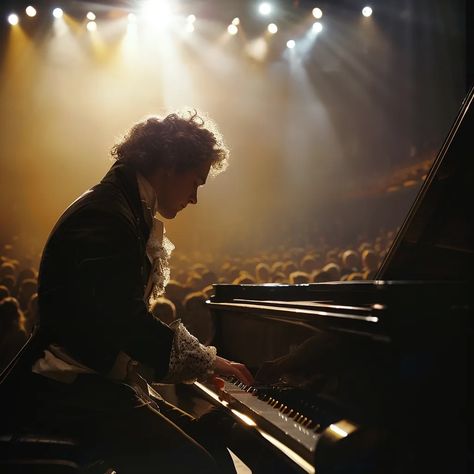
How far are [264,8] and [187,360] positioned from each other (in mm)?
9380

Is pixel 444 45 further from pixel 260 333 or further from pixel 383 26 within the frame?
pixel 260 333

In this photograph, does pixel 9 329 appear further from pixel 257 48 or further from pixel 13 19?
pixel 257 48

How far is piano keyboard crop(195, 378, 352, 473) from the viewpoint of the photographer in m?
1.50

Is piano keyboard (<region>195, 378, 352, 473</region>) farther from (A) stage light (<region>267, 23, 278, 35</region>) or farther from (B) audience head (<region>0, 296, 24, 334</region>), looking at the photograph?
(A) stage light (<region>267, 23, 278, 35</region>)

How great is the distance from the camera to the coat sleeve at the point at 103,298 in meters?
1.72

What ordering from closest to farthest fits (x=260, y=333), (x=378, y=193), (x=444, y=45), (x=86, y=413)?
(x=86, y=413), (x=260, y=333), (x=444, y=45), (x=378, y=193)

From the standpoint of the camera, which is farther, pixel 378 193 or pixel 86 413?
pixel 378 193

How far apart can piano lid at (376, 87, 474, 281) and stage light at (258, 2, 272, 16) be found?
8.43 metres

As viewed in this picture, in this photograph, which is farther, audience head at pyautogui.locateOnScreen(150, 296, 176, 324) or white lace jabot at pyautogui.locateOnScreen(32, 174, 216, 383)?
audience head at pyautogui.locateOnScreen(150, 296, 176, 324)

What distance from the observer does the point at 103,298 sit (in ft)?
5.62

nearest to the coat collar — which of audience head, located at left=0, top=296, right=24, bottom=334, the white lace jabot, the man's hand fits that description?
the white lace jabot

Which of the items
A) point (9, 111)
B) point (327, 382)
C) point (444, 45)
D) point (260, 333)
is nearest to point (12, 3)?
point (9, 111)

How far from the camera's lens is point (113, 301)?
67.7 inches

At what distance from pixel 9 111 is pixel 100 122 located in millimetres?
1856
